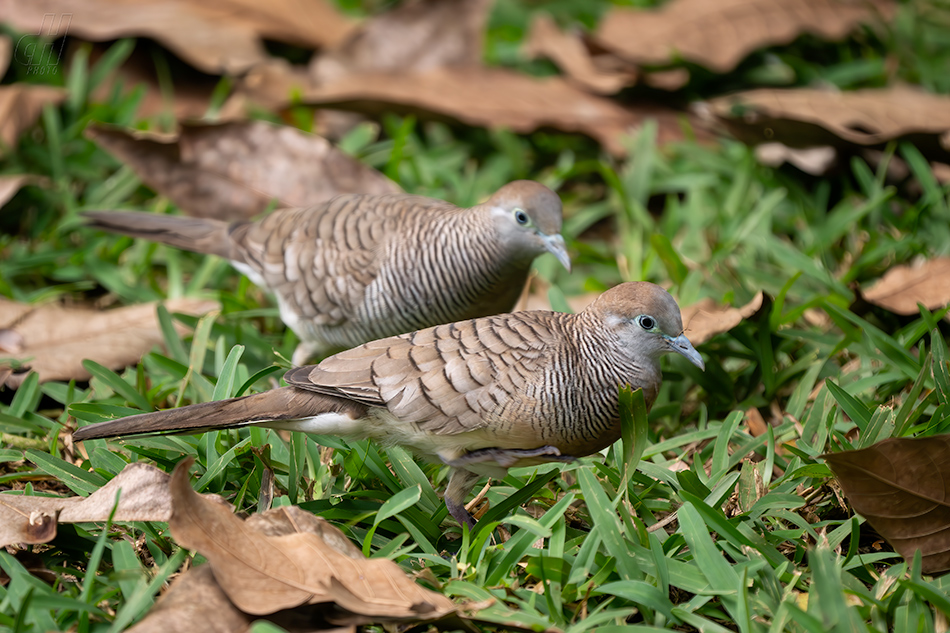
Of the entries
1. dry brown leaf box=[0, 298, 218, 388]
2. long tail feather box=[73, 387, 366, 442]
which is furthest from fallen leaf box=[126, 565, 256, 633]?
dry brown leaf box=[0, 298, 218, 388]

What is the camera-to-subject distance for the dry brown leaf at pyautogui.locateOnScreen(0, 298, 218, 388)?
342 cm

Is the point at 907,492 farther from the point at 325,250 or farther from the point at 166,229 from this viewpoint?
the point at 166,229

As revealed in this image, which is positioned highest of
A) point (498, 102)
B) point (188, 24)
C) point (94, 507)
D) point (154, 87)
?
point (188, 24)

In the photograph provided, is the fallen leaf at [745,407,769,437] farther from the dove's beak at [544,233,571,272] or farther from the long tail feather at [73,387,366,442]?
the long tail feather at [73,387,366,442]

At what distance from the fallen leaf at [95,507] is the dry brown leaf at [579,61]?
367cm

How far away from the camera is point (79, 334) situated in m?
3.67

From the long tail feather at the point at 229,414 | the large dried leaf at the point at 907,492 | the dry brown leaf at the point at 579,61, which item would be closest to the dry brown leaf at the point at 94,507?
the long tail feather at the point at 229,414

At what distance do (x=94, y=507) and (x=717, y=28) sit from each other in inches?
175

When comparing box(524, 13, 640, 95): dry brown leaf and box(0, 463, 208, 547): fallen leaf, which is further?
box(524, 13, 640, 95): dry brown leaf

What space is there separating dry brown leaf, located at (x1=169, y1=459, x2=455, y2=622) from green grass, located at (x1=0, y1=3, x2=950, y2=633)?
10.1 inches

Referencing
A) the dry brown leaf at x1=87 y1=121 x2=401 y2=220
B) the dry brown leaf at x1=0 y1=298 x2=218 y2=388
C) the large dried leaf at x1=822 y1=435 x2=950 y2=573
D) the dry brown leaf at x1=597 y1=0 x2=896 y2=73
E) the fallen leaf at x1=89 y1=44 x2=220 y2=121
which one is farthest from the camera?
the fallen leaf at x1=89 y1=44 x2=220 y2=121

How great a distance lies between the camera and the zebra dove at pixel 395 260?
356 centimetres

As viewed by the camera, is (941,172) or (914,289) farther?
(941,172)

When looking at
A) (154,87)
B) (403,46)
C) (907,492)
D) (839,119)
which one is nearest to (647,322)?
(907,492)
